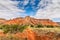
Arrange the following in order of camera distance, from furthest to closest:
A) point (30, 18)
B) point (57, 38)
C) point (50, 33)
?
point (30, 18) → point (50, 33) → point (57, 38)

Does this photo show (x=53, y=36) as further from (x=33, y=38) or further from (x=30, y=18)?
(x=30, y=18)

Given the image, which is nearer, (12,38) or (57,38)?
(12,38)

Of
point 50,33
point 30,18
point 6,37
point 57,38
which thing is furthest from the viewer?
point 30,18

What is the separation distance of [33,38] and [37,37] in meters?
0.59

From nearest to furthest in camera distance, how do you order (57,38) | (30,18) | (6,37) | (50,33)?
(6,37) < (57,38) < (50,33) < (30,18)

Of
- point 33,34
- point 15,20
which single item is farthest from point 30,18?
point 33,34

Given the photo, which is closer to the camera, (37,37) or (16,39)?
(16,39)

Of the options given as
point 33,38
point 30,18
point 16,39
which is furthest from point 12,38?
point 30,18

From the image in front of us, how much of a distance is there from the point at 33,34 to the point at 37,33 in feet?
2.01

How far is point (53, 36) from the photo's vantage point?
22844 millimetres

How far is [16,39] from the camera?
67.2ft

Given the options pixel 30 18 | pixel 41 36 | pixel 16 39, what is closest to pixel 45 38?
pixel 41 36

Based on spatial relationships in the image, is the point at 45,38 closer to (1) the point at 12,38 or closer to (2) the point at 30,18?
(1) the point at 12,38

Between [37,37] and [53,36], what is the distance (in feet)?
6.26
